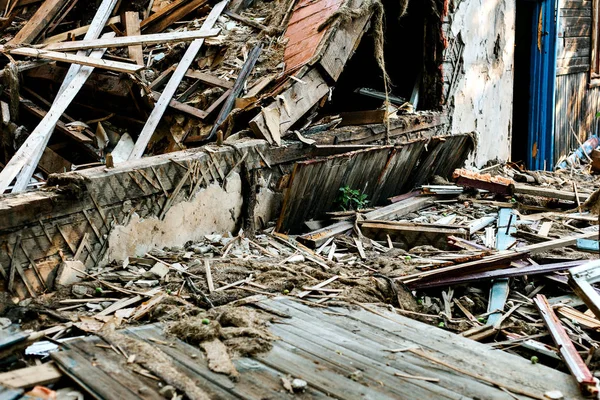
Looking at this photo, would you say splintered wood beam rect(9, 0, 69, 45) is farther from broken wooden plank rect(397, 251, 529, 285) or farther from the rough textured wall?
broken wooden plank rect(397, 251, 529, 285)

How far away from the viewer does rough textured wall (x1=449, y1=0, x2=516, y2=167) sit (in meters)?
10.2

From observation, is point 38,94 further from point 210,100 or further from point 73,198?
point 73,198

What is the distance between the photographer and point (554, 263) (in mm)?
6012

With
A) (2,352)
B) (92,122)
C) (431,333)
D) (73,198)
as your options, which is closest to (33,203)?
(73,198)

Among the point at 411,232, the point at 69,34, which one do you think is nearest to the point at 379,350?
the point at 411,232

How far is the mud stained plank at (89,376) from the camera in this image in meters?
3.36

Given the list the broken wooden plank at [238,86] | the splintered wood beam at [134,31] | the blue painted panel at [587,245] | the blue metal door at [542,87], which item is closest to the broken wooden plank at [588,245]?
the blue painted panel at [587,245]

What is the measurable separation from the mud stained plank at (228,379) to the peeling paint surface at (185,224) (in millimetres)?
1549

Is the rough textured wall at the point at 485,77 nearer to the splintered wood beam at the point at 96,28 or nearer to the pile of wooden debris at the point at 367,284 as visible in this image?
the pile of wooden debris at the point at 367,284

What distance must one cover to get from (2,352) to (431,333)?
274 centimetres

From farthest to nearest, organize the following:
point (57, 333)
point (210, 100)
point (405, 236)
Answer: point (210, 100) → point (405, 236) → point (57, 333)

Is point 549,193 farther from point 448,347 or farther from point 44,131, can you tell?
point 44,131

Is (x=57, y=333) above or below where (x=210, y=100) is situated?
below

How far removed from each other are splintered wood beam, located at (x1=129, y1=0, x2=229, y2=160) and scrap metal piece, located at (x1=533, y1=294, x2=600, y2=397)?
13.9 feet
